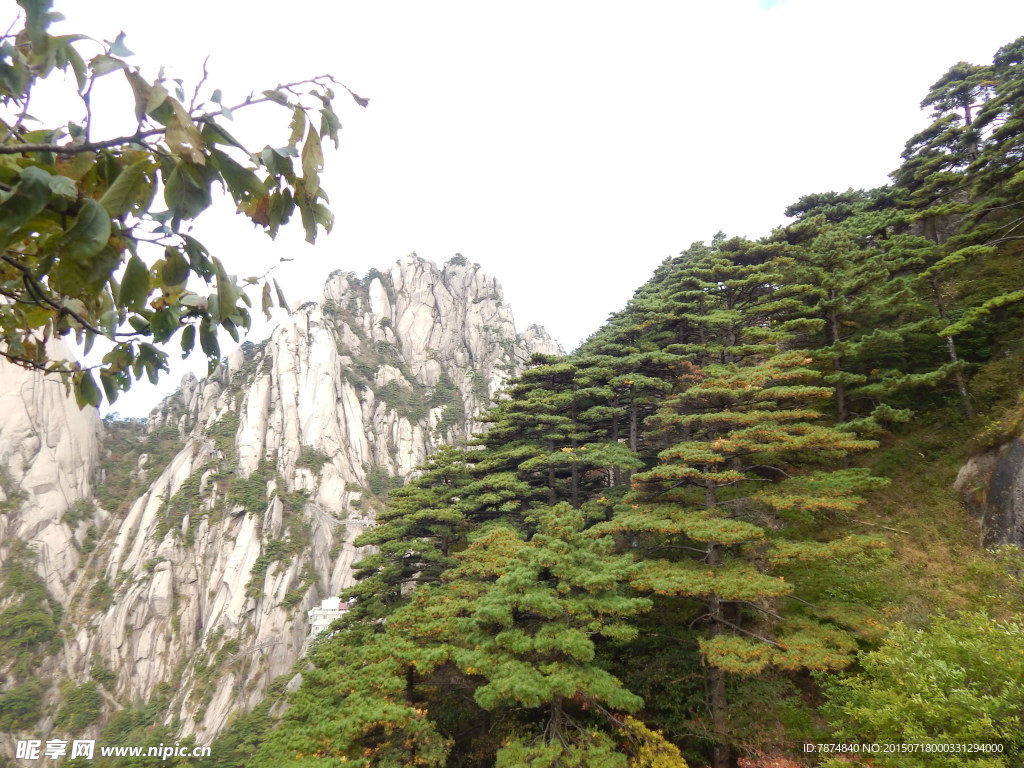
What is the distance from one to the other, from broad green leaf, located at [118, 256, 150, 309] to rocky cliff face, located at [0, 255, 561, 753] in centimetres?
2818

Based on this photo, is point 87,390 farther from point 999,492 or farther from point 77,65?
point 999,492

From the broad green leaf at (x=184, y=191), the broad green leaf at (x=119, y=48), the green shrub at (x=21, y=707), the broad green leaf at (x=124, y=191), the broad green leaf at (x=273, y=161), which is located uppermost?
the broad green leaf at (x=119, y=48)

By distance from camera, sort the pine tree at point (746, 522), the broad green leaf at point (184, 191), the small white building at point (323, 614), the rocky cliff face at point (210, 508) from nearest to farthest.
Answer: the broad green leaf at point (184, 191) → the pine tree at point (746, 522) → the small white building at point (323, 614) → the rocky cliff face at point (210, 508)

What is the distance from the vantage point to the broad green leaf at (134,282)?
104 centimetres

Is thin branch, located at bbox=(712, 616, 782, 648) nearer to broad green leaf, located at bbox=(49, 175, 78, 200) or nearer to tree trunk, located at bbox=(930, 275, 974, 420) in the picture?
tree trunk, located at bbox=(930, 275, 974, 420)

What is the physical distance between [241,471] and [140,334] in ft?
166

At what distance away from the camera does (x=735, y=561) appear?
8852 millimetres

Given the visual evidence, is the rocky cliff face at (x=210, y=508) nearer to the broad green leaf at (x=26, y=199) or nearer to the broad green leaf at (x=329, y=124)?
the broad green leaf at (x=329, y=124)

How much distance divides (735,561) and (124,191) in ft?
33.7

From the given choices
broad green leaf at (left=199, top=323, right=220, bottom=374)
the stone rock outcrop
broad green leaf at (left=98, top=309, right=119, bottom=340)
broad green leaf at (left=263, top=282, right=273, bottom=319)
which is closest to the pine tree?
the stone rock outcrop

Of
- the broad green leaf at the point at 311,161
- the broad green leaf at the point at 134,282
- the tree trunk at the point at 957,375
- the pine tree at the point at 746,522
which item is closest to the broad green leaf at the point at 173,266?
the broad green leaf at the point at 134,282

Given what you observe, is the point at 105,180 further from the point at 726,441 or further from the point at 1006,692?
the point at 726,441

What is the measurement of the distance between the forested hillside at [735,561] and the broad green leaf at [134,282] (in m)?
7.19

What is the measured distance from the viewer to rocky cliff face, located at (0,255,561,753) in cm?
3609
